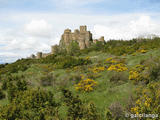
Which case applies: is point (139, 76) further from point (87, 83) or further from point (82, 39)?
point (82, 39)

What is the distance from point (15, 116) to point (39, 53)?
50800 millimetres

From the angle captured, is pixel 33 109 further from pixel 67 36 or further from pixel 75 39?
pixel 67 36

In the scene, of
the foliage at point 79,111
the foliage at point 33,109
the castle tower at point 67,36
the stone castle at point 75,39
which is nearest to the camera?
the foliage at point 79,111

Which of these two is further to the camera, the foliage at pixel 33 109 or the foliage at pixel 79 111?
the foliage at pixel 33 109

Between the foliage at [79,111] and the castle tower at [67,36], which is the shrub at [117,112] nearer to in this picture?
the foliage at [79,111]

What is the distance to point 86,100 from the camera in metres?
6.98

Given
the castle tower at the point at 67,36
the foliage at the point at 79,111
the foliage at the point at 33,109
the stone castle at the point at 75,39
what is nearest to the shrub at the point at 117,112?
the foliage at the point at 79,111

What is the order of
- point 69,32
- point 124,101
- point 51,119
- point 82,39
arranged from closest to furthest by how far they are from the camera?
1. point 51,119
2. point 124,101
3. point 82,39
4. point 69,32

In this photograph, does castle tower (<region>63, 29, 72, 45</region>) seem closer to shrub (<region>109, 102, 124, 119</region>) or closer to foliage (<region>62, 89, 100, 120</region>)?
foliage (<region>62, 89, 100, 120</region>)

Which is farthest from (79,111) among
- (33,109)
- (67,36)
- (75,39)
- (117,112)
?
(67,36)

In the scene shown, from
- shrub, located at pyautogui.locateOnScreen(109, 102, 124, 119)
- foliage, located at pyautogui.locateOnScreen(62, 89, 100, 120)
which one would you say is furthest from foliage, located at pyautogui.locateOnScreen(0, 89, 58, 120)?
shrub, located at pyautogui.locateOnScreen(109, 102, 124, 119)

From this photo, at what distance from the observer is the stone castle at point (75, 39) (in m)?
52.9

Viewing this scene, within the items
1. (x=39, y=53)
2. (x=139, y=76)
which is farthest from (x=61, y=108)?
(x=39, y=53)

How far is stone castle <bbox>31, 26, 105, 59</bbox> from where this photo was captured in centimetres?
5287
